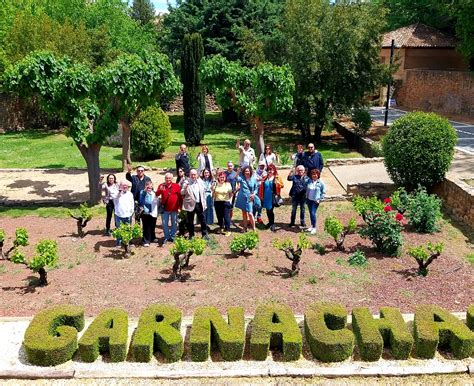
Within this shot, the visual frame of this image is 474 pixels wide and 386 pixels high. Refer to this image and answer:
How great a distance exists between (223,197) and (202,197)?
49cm

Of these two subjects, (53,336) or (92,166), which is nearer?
(53,336)

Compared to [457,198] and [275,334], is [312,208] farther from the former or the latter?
[275,334]

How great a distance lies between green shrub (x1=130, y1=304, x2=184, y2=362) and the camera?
240 inches

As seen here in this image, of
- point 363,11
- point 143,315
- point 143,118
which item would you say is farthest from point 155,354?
point 363,11

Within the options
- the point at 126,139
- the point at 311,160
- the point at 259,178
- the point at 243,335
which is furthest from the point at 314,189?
the point at 126,139

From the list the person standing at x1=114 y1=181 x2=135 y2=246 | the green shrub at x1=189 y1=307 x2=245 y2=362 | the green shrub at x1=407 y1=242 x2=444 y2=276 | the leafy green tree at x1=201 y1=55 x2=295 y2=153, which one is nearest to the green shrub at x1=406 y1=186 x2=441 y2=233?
the green shrub at x1=407 y1=242 x2=444 y2=276

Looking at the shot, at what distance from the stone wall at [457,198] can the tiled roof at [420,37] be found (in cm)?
2422

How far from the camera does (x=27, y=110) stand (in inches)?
1049

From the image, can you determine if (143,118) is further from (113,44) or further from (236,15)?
(113,44)

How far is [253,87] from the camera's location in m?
16.4

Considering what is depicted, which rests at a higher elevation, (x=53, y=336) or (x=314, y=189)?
(x=314, y=189)

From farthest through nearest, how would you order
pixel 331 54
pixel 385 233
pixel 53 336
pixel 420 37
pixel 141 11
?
pixel 141 11 < pixel 420 37 < pixel 331 54 < pixel 385 233 < pixel 53 336

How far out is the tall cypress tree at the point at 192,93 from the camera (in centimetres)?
2161

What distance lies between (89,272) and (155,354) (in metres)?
2.95
